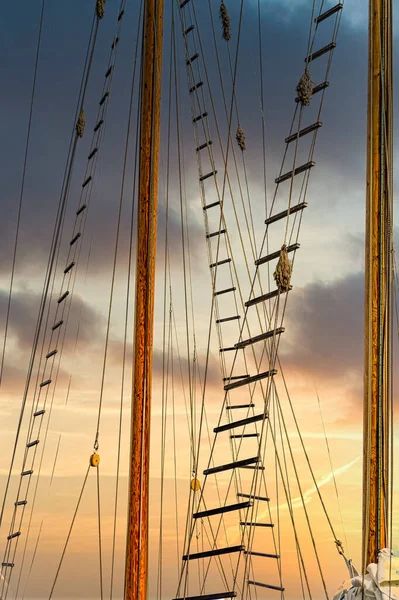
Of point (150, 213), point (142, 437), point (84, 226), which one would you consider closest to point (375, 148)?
point (150, 213)

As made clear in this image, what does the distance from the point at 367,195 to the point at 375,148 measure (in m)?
0.60

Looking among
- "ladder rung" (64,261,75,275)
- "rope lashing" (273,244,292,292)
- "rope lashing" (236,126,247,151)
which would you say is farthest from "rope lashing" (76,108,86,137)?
"rope lashing" (273,244,292,292)

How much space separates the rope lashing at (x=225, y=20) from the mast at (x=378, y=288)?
11.6ft

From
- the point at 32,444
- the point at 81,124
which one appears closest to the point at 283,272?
the point at 81,124

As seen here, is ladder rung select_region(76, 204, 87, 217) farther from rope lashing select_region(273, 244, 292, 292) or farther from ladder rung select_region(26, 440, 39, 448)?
rope lashing select_region(273, 244, 292, 292)

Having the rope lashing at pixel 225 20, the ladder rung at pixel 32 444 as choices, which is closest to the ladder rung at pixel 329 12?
the rope lashing at pixel 225 20

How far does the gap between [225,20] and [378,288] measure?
20.4 ft

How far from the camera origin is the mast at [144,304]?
31.8 feet

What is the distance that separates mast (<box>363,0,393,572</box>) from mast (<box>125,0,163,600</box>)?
2.51 metres

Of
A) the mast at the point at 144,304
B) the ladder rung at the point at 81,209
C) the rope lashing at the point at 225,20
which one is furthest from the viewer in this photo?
the ladder rung at the point at 81,209

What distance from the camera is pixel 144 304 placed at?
10656mm

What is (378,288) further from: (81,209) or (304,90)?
(81,209)

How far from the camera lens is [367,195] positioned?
10000 millimetres

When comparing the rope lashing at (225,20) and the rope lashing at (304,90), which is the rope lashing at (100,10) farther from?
the rope lashing at (304,90)
